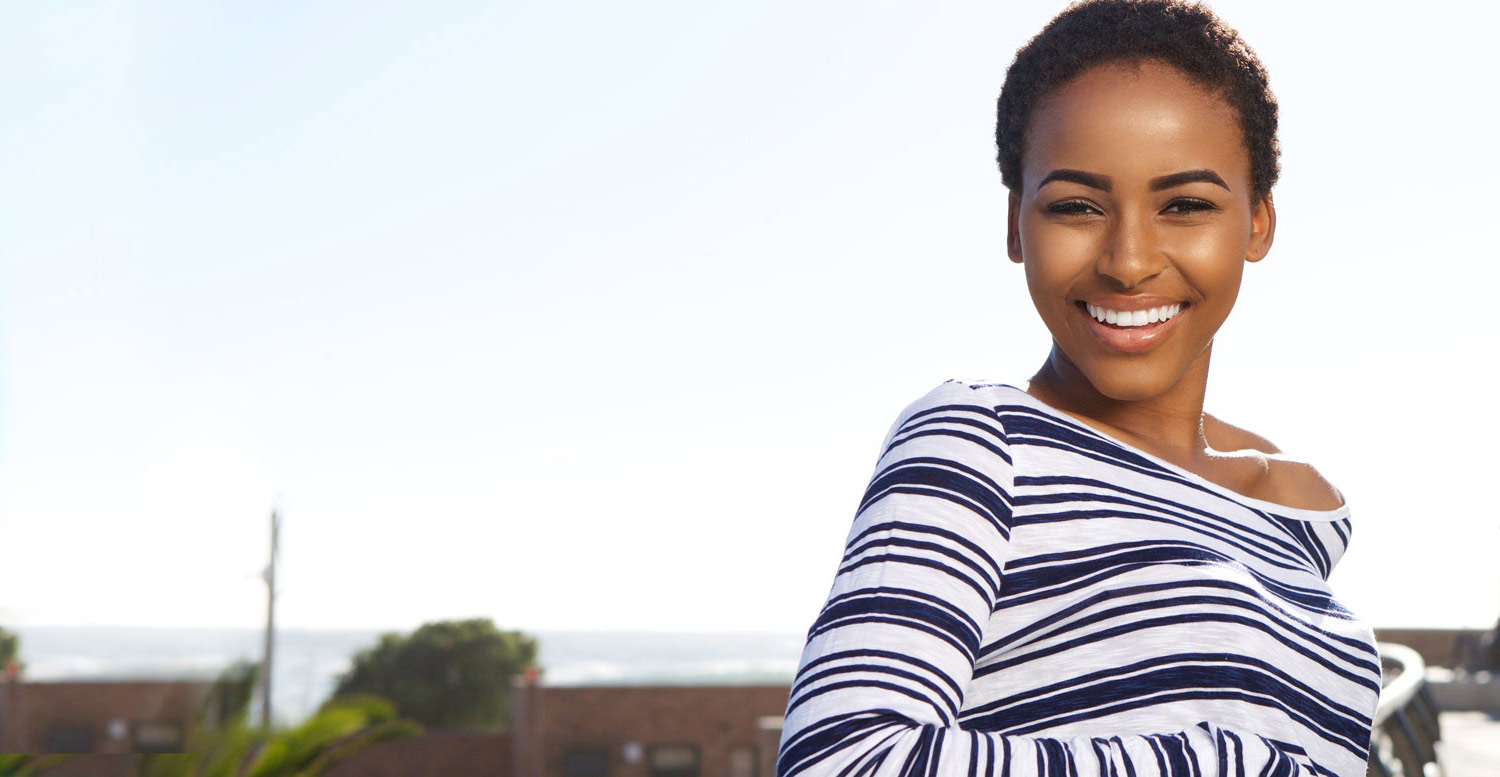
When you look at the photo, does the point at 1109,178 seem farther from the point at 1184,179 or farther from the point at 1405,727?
the point at 1405,727

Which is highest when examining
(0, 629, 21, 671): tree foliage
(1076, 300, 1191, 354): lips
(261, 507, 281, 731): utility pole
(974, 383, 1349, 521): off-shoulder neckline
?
(1076, 300, 1191, 354): lips

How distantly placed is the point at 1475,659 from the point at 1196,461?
57.5 ft

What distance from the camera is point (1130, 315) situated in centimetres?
116

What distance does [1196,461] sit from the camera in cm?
134

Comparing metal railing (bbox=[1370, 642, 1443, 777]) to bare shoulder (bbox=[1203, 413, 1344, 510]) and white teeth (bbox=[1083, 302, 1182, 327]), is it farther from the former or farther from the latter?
white teeth (bbox=[1083, 302, 1182, 327])

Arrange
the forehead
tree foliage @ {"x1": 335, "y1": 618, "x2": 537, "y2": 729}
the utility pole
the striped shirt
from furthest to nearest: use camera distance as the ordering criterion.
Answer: tree foliage @ {"x1": 335, "y1": 618, "x2": 537, "y2": 729} → the utility pole → the forehead → the striped shirt

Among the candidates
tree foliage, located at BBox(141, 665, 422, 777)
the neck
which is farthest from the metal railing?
tree foliage, located at BBox(141, 665, 422, 777)

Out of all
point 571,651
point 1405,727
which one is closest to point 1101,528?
point 1405,727

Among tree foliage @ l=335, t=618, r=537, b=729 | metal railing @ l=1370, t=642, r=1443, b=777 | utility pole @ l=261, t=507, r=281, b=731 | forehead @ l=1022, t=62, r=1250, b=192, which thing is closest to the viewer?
forehead @ l=1022, t=62, r=1250, b=192

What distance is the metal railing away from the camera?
2.78 meters

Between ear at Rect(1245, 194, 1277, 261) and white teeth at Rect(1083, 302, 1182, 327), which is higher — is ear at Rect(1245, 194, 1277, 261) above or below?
above

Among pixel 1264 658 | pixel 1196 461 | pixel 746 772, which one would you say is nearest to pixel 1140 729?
pixel 1264 658

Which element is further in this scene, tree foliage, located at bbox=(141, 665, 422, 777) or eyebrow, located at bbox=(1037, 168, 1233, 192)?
tree foliage, located at bbox=(141, 665, 422, 777)

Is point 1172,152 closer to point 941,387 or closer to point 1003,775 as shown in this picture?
point 941,387
